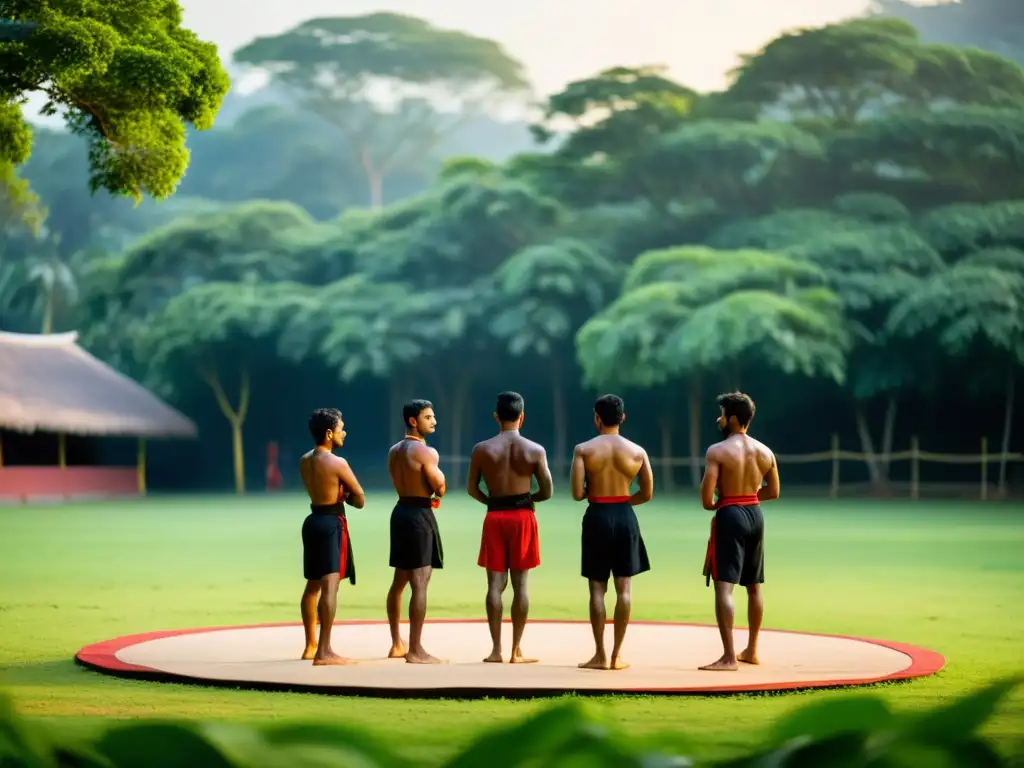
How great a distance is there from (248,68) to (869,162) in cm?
2634

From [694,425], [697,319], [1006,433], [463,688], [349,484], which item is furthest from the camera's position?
[694,425]

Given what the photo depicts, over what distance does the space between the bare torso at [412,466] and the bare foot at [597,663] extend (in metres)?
1.38

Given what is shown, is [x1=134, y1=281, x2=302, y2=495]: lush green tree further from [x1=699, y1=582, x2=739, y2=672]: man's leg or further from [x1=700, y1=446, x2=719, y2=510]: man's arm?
[x1=699, y1=582, x2=739, y2=672]: man's leg

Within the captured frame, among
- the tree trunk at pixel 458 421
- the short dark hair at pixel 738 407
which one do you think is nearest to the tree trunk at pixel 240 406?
the tree trunk at pixel 458 421

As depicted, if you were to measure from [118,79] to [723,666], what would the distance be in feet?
25.4

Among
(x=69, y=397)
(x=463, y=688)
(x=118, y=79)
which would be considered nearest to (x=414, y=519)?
(x=463, y=688)

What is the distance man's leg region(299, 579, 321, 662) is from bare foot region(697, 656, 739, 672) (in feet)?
7.01

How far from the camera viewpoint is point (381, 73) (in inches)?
Answer: 2393

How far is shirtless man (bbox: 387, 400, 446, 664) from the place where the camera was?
9.23m

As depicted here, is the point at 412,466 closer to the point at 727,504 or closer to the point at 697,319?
the point at 727,504

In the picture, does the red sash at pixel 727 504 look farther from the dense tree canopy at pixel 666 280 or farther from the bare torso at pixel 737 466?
the dense tree canopy at pixel 666 280

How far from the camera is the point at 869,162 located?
4025 cm

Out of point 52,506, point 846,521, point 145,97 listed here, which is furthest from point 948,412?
point 145,97

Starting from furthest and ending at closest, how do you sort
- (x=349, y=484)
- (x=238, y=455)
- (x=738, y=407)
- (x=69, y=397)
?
(x=238, y=455) → (x=69, y=397) → (x=349, y=484) → (x=738, y=407)
